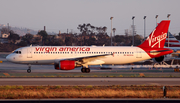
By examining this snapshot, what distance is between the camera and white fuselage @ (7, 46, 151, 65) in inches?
1355

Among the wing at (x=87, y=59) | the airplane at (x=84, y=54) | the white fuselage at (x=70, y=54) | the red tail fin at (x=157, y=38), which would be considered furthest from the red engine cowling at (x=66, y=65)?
the red tail fin at (x=157, y=38)

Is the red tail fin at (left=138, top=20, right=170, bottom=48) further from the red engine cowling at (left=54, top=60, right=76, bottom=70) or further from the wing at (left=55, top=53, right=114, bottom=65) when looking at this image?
the red engine cowling at (left=54, top=60, right=76, bottom=70)

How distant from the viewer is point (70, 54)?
34656 millimetres

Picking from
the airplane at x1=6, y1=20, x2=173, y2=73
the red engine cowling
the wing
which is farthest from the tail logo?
the red engine cowling

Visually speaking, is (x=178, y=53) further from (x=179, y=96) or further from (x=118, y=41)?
(x=118, y=41)

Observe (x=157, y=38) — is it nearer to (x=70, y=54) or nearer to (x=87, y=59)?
(x=87, y=59)

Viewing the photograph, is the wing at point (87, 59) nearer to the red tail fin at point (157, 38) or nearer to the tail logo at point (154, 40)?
the red tail fin at point (157, 38)

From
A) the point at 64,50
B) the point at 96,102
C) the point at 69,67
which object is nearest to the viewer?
the point at 96,102

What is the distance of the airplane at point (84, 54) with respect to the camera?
34375mm

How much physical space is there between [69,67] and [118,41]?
10944 centimetres

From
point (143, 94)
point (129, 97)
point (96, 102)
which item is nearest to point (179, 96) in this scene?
point (143, 94)

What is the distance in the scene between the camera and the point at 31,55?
1355 inches

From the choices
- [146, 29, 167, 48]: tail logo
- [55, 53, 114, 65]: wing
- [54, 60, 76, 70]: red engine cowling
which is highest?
[146, 29, 167, 48]: tail logo

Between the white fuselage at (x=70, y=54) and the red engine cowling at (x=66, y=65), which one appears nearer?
the red engine cowling at (x=66, y=65)
